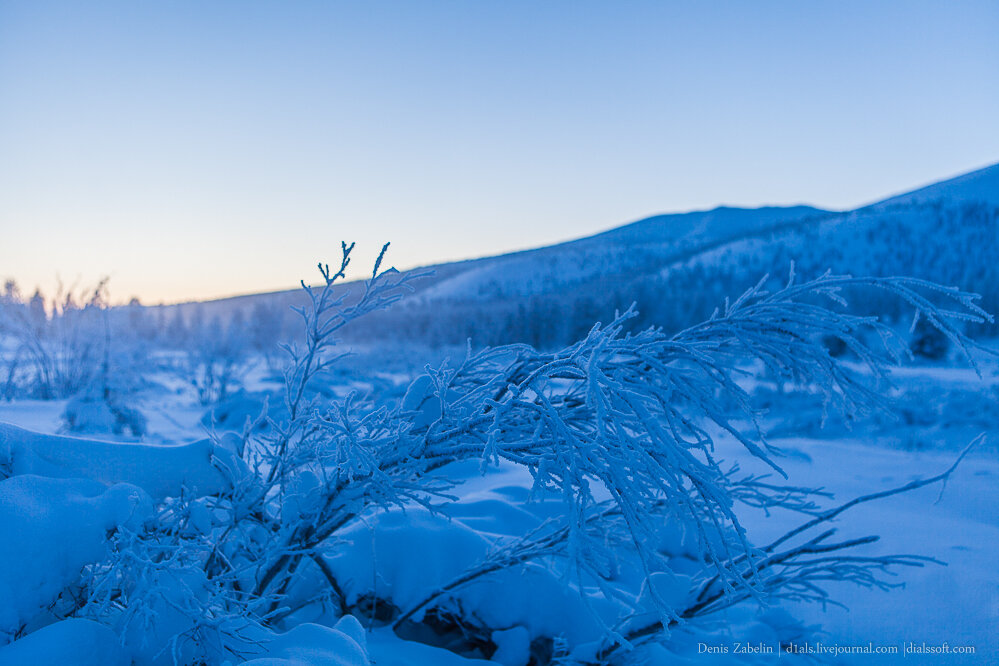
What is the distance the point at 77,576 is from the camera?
6.25ft

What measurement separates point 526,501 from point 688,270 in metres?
51.1

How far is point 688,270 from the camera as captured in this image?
49.8 metres

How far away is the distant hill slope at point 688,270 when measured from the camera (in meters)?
31.8

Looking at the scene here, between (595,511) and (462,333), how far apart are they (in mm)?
30913

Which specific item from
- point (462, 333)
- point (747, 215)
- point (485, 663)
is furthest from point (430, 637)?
point (747, 215)

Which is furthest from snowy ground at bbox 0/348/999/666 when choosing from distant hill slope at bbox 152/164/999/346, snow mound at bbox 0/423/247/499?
distant hill slope at bbox 152/164/999/346

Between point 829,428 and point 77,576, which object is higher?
point 77,576

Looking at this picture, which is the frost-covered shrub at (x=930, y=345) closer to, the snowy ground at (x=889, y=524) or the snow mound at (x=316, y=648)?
the snowy ground at (x=889, y=524)

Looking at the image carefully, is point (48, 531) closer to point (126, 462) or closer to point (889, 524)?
point (126, 462)

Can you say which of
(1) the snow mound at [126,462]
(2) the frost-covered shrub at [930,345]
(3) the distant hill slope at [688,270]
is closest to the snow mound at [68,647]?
(1) the snow mound at [126,462]

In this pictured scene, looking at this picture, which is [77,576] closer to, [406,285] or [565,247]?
[406,285]

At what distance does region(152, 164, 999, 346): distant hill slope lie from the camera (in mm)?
31812

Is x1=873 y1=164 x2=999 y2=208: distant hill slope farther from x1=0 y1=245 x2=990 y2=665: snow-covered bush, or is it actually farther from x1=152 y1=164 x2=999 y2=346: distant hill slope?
x1=0 y1=245 x2=990 y2=665: snow-covered bush

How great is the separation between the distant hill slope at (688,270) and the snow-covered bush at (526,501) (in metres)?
10.8
